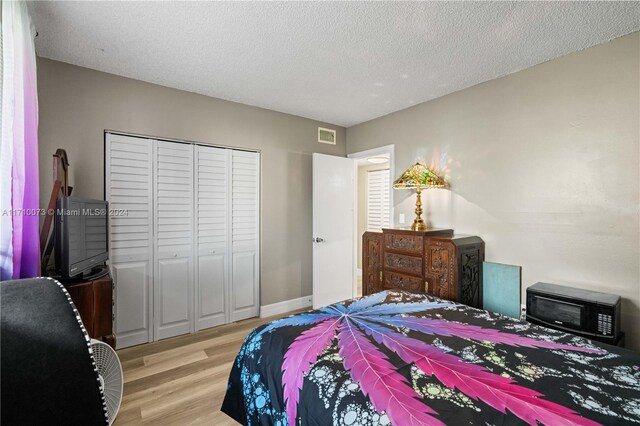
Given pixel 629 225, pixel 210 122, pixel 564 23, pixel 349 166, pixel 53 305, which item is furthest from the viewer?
pixel 349 166

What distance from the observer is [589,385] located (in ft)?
3.80

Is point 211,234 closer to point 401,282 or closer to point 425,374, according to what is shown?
point 401,282

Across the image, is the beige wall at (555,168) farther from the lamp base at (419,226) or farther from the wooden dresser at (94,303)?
the wooden dresser at (94,303)

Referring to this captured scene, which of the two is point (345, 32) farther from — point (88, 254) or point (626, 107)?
point (88, 254)

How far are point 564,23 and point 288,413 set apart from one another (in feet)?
9.22

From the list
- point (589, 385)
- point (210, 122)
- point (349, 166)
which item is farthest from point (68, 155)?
point (589, 385)

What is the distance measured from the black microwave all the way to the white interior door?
2.31 m

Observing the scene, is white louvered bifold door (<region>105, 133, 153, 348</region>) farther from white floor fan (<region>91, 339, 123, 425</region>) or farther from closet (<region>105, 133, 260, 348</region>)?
white floor fan (<region>91, 339, 123, 425</region>)

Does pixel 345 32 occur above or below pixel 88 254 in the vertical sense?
above

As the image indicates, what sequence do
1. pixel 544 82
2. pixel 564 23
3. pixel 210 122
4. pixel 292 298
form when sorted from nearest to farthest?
pixel 564 23 → pixel 544 82 → pixel 210 122 → pixel 292 298

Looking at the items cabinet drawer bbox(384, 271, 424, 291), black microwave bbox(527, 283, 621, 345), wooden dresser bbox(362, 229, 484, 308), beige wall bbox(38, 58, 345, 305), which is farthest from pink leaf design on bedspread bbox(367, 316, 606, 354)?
beige wall bbox(38, 58, 345, 305)

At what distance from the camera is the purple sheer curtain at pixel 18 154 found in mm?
1471

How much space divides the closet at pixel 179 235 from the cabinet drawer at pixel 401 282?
5.28 ft

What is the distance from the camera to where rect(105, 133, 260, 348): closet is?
2932 mm
